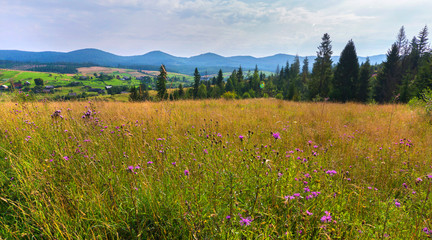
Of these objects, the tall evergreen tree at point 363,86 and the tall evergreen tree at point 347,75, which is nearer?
the tall evergreen tree at point 347,75

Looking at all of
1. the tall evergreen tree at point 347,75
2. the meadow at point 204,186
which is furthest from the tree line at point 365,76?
the meadow at point 204,186

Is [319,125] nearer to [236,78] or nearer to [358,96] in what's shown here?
[358,96]

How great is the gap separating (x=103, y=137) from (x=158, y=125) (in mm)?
1459

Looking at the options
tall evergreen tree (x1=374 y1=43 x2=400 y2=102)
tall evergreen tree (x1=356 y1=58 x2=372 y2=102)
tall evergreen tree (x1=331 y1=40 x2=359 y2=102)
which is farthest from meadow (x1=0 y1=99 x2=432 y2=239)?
tall evergreen tree (x1=374 y1=43 x2=400 y2=102)

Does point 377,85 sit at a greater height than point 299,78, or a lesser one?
lesser

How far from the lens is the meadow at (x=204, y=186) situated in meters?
1.56

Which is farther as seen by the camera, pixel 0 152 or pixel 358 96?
pixel 358 96

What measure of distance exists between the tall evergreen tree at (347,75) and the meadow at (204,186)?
2813 centimetres

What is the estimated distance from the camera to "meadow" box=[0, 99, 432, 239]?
1559 millimetres

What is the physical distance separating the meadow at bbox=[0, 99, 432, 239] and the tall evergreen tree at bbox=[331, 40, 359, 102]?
28132mm

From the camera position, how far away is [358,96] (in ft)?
97.9

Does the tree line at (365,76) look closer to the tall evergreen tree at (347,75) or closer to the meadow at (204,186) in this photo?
the tall evergreen tree at (347,75)

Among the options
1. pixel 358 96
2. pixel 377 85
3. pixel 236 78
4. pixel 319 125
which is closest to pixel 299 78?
pixel 236 78

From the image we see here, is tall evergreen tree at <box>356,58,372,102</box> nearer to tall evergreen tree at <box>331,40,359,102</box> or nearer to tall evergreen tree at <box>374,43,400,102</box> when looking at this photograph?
tall evergreen tree at <box>331,40,359,102</box>
